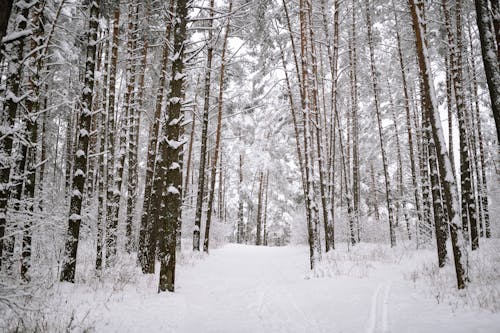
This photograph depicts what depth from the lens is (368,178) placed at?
29.0m

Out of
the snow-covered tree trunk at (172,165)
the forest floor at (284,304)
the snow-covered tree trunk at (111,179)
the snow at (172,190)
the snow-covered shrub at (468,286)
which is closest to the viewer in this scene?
the forest floor at (284,304)

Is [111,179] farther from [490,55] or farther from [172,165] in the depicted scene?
[490,55]

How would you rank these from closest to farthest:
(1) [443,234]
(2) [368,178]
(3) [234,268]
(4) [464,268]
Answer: (4) [464,268] < (1) [443,234] < (3) [234,268] < (2) [368,178]

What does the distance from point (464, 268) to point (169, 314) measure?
6079mm

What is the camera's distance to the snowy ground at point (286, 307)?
4.54 m

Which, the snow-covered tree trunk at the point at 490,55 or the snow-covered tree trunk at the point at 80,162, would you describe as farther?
the snow-covered tree trunk at the point at 80,162

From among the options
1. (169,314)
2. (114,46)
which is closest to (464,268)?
(169,314)

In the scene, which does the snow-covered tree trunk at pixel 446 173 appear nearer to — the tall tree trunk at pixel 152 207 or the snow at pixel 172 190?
the snow at pixel 172 190

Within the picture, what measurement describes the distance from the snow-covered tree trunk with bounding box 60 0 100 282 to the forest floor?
58 centimetres

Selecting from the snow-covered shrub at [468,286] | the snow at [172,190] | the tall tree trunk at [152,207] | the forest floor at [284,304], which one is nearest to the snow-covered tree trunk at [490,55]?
the snow-covered shrub at [468,286]

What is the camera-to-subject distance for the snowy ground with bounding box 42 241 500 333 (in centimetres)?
454

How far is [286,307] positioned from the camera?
5980mm

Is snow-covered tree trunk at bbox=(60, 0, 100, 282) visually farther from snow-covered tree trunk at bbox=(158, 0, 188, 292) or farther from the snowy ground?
snow-covered tree trunk at bbox=(158, 0, 188, 292)

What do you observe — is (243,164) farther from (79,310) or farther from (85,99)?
(79,310)
